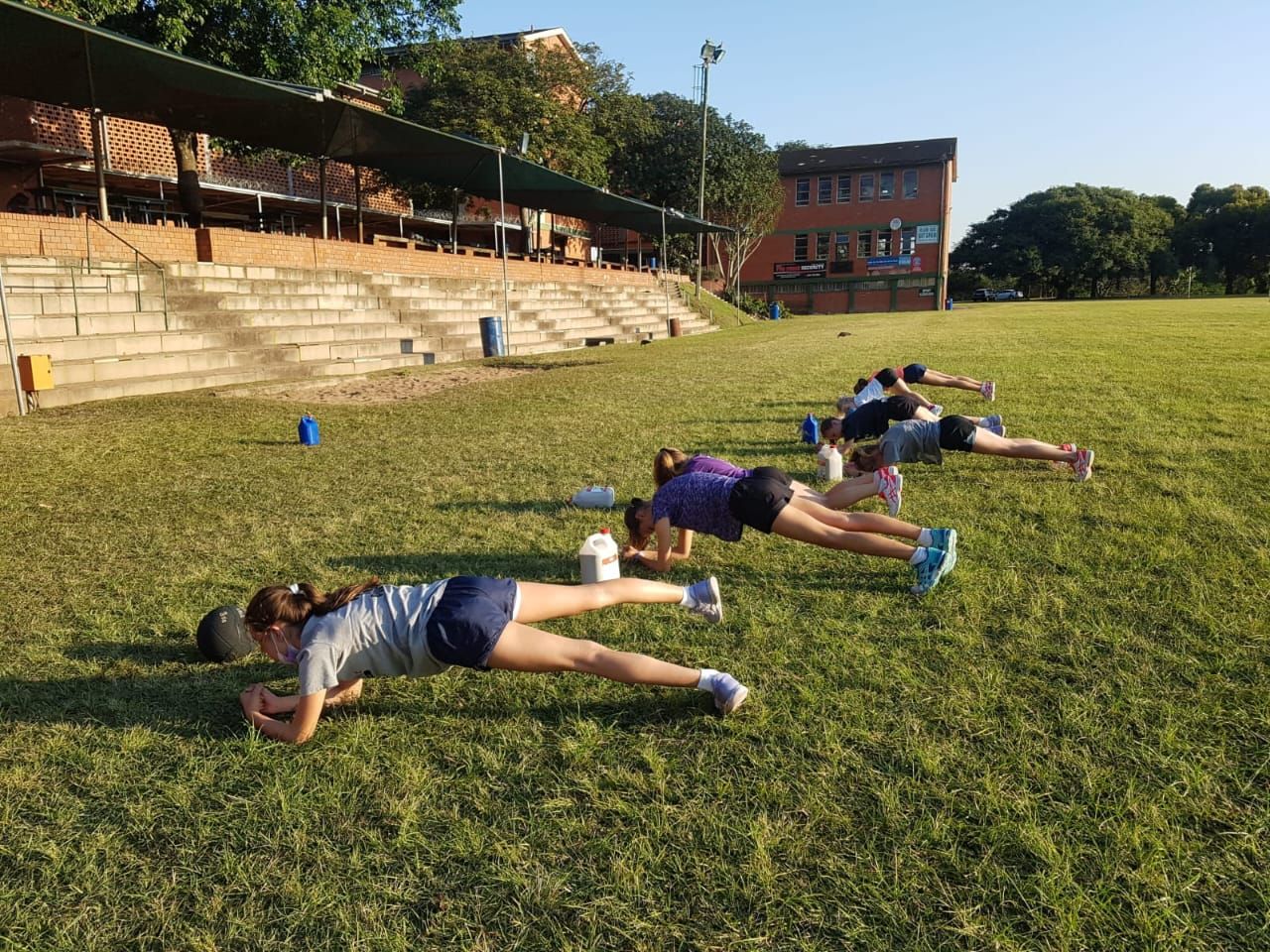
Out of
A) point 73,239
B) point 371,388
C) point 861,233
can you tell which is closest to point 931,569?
point 371,388

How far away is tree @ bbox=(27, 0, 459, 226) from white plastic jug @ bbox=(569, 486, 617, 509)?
15.1m

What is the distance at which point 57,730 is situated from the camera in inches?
116

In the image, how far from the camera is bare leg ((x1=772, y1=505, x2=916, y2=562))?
4031 millimetres

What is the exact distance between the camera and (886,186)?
54.1 m

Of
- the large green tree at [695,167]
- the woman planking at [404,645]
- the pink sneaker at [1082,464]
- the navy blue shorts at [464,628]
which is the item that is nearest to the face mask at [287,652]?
the woman planking at [404,645]

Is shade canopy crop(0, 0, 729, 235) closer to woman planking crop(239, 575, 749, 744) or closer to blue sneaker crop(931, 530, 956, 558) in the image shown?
woman planking crop(239, 575, 749, 744)

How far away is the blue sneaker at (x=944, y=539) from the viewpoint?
4156 mm

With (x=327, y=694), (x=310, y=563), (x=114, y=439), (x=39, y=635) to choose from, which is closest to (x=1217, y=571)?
(x=327, y=694)

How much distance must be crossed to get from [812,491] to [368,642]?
125 inches

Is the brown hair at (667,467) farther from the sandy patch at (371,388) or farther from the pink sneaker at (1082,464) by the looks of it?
the sandy patch at (371,388)

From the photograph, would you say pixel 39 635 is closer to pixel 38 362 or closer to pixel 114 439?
pixel 114 439

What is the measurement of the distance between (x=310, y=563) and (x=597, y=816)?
293cm

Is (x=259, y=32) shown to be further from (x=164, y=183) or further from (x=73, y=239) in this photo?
(x=164, y=183)

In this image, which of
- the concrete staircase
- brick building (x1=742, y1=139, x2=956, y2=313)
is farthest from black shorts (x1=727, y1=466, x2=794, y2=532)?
brick building (x1=742, y1=139, x2=956, y2=313)
